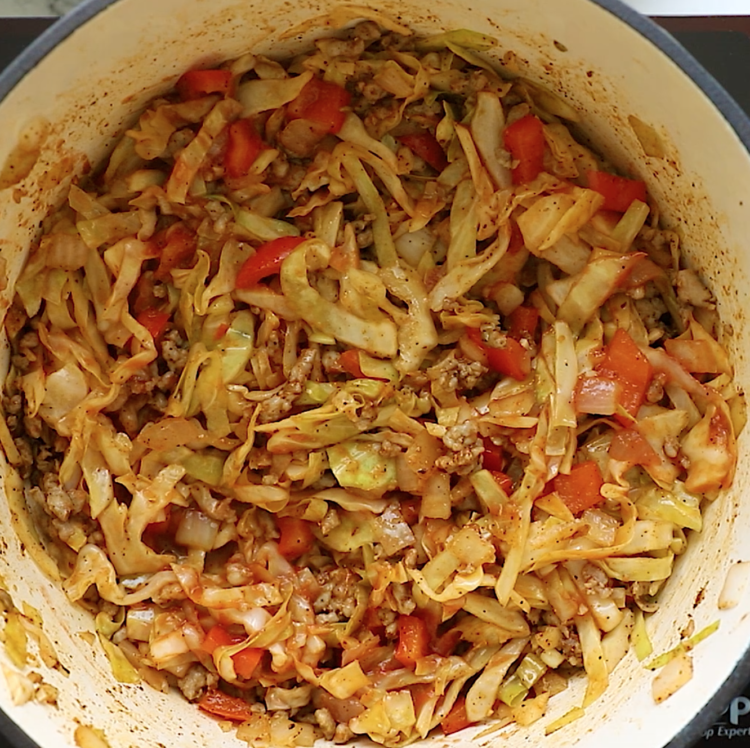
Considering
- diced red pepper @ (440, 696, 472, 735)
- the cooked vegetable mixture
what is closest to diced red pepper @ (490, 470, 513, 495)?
the cooked vegetable mixture

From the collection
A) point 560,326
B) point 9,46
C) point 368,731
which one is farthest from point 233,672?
point 9,46

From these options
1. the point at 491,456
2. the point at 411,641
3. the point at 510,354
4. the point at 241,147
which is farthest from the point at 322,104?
the point at 411,641

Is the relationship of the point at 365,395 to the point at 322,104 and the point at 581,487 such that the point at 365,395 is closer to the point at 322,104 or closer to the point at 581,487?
the point at 581,487

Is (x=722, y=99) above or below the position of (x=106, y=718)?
above

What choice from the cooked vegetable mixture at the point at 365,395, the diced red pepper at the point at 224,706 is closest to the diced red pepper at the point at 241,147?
the cooked vegetable mixture at the point at 365,395

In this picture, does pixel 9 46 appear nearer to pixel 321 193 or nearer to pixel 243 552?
pixel 321 193

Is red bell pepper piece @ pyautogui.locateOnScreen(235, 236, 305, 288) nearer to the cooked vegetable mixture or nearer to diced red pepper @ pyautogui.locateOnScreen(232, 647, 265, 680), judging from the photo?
the cooked vegetable mixture
